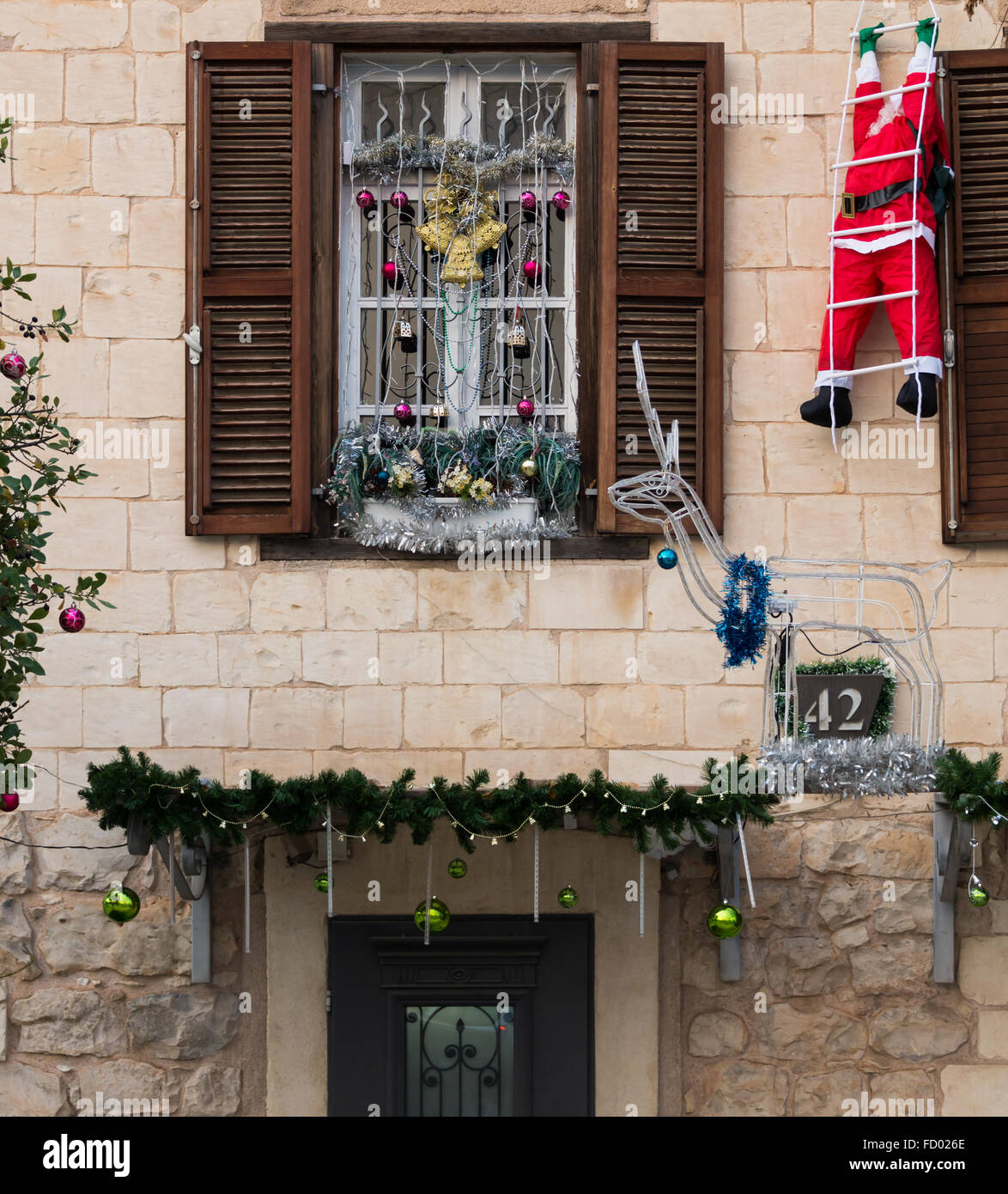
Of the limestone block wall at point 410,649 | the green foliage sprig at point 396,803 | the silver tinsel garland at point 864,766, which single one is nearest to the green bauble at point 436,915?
the green foliage sprig at point 396,803

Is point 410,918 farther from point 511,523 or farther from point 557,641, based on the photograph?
point 511,523

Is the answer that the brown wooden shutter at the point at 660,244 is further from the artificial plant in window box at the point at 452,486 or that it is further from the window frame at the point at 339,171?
the artificial plant in window box at the point at 452,486

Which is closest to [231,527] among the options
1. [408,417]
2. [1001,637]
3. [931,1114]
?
[408,417]

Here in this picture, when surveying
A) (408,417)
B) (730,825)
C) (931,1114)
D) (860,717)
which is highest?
(408,417)

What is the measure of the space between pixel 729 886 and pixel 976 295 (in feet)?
7.69

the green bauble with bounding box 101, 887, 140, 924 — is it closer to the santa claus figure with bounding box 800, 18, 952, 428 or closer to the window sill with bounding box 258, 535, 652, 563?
the window sill with bounding box 258, 535, 652, 563

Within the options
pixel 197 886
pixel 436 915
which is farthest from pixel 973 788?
pixel 197 886

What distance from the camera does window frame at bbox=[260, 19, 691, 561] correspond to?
5.81m

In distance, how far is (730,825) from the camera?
500 cm

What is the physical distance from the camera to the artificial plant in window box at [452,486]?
5711mm

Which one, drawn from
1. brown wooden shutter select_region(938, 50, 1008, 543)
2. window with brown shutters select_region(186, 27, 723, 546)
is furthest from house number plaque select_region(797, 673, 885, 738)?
window with brown shutters select_region(186, 27, 723, 546)

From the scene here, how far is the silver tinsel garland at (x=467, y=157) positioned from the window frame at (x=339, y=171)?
0.09m

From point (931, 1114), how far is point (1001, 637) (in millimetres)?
1741

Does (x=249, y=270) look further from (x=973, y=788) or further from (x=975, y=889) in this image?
(x=975, y=889)
